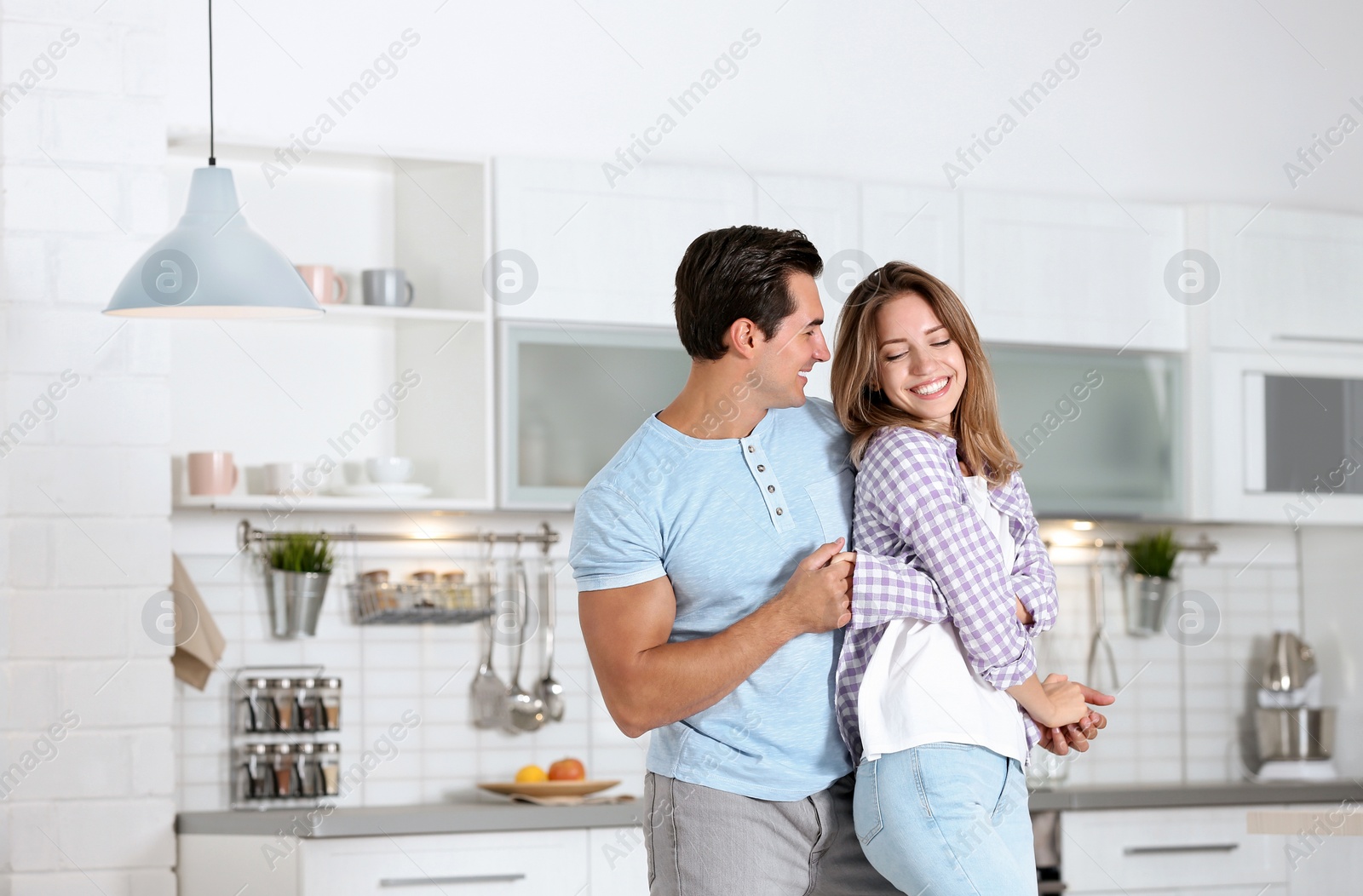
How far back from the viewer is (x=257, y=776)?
10.6ft

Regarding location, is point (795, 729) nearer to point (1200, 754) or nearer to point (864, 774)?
point (864, 774)

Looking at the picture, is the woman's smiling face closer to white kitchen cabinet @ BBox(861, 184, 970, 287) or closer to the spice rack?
white kitchen cabinet @ BBox(861, 184, 970, 287)

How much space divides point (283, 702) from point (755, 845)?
186cm

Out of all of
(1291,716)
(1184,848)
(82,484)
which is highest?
(82,484)

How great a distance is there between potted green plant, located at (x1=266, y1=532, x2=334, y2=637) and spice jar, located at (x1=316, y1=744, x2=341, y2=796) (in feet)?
0.90

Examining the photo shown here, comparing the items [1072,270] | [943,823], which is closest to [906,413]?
[943,823]

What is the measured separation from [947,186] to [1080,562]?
1.10 m

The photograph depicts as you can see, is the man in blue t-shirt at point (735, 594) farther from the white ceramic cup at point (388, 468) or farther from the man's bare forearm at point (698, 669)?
the white ceramic cup at point (388, 468)

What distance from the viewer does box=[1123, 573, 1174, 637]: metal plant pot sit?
3920 millimetres

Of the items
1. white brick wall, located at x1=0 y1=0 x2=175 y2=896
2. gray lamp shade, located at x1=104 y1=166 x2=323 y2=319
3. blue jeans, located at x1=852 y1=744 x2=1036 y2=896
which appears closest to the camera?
blue jeans, located at x1=852 y1=744 x2=1036 y2=896

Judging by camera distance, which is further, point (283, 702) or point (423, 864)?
point (283, 702)

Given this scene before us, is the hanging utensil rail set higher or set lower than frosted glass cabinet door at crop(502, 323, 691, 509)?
lower

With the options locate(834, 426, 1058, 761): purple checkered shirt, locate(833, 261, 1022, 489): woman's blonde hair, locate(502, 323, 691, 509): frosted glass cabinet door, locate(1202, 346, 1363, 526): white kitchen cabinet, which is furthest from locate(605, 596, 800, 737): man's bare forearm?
locate(1202, 346, 1363, 526): white kitchen cabinet

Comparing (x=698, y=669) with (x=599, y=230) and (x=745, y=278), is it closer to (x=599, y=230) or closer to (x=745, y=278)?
(x=745, y=278)
